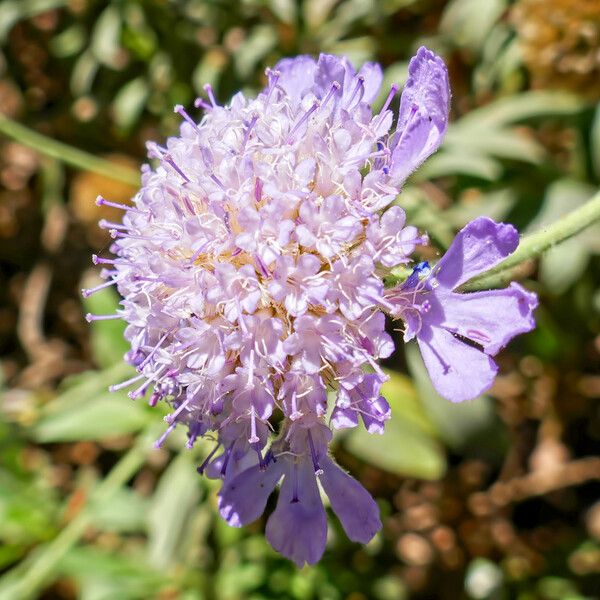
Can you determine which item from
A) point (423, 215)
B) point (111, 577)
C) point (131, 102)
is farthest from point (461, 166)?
point (111, 577)

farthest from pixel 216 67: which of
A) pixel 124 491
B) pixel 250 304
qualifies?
pixel 250 304

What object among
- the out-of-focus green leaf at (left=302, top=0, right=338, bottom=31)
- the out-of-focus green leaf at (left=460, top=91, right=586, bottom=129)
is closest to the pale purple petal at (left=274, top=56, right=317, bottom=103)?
the out-of-focus green leaf at (left=460, top=91, right=586, bottom=129)

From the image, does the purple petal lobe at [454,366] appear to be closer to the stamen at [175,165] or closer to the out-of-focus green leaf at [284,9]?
the stamen at [175,165]

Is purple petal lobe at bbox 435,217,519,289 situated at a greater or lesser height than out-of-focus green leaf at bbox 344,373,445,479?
greater

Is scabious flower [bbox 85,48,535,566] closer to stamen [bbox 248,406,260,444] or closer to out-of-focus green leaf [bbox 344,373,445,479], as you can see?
stamen [bbox 248,406,260,444]

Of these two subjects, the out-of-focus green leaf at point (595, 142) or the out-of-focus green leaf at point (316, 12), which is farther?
the out-of-focus green leaf at point (316, 12)

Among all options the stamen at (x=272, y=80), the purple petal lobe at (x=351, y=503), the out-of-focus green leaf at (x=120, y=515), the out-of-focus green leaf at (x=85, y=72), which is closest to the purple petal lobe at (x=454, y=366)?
the purple petal lobe at (x=351, y=503)

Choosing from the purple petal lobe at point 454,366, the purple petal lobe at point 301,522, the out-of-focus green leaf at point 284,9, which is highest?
the out-of-focus green leaf at point 284,9
